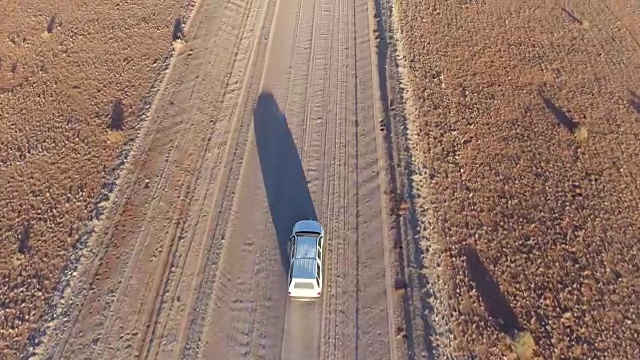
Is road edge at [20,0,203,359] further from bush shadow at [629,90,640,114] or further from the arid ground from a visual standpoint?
bush shadow at [629,90,640,114]

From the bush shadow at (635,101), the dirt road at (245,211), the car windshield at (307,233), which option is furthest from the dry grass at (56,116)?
the bush shadow at (635,101)

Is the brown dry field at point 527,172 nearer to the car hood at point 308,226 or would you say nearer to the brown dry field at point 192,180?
the brown dry field at point 192,180

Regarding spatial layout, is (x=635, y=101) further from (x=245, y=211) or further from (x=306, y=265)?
(x=245, y=211)

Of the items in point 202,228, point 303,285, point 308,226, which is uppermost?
point 308,226

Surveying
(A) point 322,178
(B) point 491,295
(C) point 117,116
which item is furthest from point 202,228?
(B) point 491,295

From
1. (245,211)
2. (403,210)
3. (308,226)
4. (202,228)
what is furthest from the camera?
(245,211)

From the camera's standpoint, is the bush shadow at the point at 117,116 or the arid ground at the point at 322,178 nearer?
the arid ground at the point at 322,178
